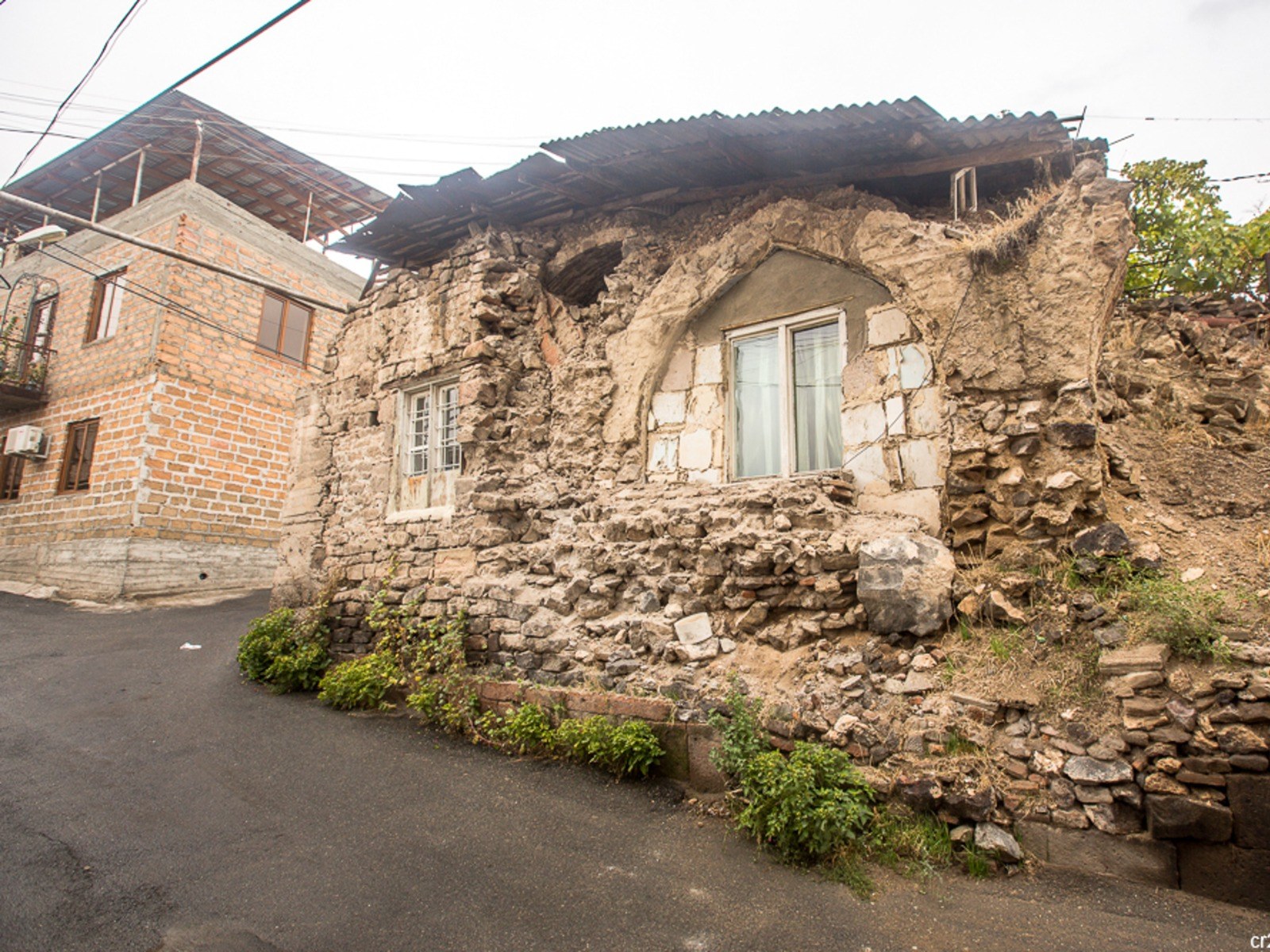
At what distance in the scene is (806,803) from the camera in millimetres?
3863

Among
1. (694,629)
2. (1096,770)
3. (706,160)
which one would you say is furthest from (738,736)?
(706,160)

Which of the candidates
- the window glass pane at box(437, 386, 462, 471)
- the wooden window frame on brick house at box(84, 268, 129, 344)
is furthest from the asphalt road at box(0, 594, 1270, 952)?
the wooden window frame on brick house at box(84, 268, 129, 344)

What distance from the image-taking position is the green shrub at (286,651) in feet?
24.6

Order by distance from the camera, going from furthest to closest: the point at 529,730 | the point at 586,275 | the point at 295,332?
the point at 295,332 < the point at 586,275 < the point at 529,730

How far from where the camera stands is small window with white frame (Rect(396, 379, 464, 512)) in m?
7.94

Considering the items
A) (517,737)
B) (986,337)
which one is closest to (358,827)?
(517,737)

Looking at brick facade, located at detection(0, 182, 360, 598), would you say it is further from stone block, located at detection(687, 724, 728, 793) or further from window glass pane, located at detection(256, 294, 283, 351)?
stone block, located at detection(687, 724, 728, 793)

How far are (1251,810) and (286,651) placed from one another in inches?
323

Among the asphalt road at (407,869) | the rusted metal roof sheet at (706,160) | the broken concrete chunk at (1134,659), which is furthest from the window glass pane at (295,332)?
the broken concrete chunk at (1134,659)

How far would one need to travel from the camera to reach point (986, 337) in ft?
17.6

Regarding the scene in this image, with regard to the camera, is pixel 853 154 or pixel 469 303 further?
pixel 469 303

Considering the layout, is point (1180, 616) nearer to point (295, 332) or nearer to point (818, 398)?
point (818, 398)

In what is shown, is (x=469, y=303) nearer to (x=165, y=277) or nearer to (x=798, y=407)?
(x=798, y=407)

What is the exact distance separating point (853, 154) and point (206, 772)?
7.55m
